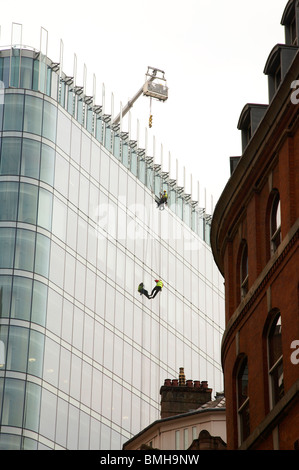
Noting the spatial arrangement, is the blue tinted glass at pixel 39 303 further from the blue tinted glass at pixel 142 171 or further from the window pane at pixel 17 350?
the blue tinted glass at pixel 142 171

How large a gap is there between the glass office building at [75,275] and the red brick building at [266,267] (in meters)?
34.7

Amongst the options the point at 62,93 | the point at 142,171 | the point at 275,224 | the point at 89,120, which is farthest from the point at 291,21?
the point at 142,171

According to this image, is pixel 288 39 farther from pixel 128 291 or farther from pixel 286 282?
pixel 128 291

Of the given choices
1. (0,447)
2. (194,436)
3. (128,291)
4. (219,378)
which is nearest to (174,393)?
(194,436)

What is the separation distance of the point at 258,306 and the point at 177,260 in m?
62.9

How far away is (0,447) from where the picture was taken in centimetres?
6656

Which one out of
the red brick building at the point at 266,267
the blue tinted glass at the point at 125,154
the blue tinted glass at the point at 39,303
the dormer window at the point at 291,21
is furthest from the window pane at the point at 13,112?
the dormer window at the point at 291,21

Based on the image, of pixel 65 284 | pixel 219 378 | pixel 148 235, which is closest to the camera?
pixel 65 284

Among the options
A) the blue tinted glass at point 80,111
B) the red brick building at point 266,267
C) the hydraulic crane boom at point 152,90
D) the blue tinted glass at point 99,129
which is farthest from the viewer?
the hydraulic crane boom at point 152,90

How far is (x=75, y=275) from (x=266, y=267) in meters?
45.6

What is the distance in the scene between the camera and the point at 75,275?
7706cm

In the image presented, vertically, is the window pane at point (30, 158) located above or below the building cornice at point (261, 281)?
above

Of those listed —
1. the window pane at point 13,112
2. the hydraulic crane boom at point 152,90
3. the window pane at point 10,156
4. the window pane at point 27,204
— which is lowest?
the window pane at point 27,204

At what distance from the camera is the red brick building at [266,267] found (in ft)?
98.2
